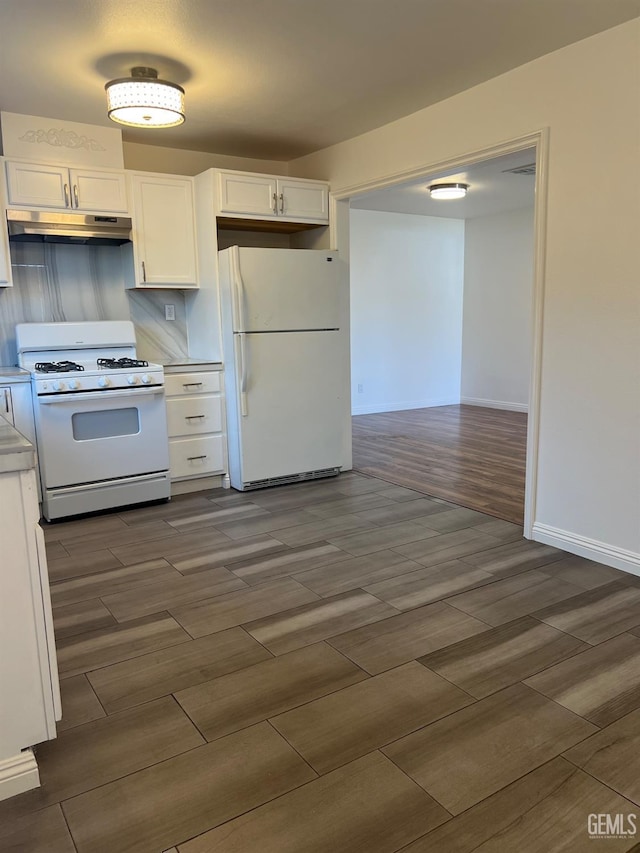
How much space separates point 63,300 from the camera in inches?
162

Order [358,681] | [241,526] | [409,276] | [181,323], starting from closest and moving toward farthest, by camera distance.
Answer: [358,681]
[241,526]
[181,323]
[409,276]

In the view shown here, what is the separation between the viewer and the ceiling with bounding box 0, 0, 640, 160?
2445 millimetres

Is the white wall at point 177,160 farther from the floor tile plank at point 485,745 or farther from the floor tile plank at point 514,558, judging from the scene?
the floor tile plank at point 485,745

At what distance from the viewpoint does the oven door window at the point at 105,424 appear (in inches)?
143

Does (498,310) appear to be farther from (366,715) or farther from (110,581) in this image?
(366,715)

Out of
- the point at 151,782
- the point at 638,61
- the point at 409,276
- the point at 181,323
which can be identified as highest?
the point at 638,61

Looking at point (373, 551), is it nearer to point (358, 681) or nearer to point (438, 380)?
point (358, 681)

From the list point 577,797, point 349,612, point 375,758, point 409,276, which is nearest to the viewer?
point 577,797

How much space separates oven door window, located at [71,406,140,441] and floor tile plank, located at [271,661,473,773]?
7.76 feet

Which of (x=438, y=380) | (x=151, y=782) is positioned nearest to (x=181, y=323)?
(x=151, y=782)

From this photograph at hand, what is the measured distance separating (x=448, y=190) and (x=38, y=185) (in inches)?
148

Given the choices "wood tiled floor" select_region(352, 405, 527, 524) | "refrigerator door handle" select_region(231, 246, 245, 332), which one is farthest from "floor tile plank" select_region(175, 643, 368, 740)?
"refrigerator door handle" select_region(231, 246, 245, 332)

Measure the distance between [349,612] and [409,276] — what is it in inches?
235

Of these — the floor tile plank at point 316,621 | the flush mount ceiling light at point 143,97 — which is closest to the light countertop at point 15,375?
the flush mount ceiling light at point 143,97
